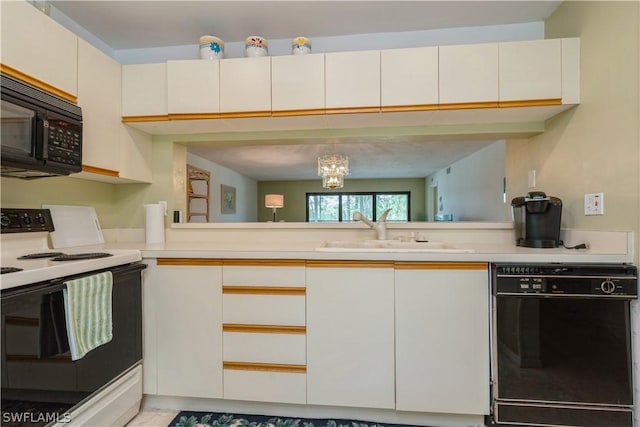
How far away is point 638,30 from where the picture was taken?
4.21 feet

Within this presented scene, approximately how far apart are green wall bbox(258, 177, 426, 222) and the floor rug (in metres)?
7.28

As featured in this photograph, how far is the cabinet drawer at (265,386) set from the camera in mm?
1540

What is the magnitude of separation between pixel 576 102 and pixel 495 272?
1.01 metres

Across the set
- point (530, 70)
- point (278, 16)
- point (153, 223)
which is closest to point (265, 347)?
point (153, 223)

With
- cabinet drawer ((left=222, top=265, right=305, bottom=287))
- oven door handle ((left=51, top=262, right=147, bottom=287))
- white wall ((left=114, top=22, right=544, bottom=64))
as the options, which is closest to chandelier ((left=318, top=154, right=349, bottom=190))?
white wall ((left=114, top=22, right=544, bottom=64))

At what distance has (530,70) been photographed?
5.47 ft

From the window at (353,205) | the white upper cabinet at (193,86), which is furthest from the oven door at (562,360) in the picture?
the window at (353,205)

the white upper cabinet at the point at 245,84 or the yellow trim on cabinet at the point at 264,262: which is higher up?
the white upper cabinet at the point at 245,84

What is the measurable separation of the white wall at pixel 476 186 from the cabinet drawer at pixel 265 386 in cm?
284

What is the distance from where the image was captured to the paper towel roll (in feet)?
6.84

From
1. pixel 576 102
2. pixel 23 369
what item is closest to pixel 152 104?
pixel 23 369

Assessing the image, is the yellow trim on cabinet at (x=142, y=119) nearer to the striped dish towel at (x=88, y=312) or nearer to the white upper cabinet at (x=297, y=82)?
the white upper cabinet at (x=297, y=82)

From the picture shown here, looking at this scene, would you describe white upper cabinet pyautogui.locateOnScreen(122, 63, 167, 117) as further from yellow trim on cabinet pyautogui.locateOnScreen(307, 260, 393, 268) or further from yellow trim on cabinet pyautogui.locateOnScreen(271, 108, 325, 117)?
yellow trim on cabinet pyautogui.locateOnScreen(307, 260, 393, 268)

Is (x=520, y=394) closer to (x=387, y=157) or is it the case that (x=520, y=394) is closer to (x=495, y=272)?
(x=495, y=272)
